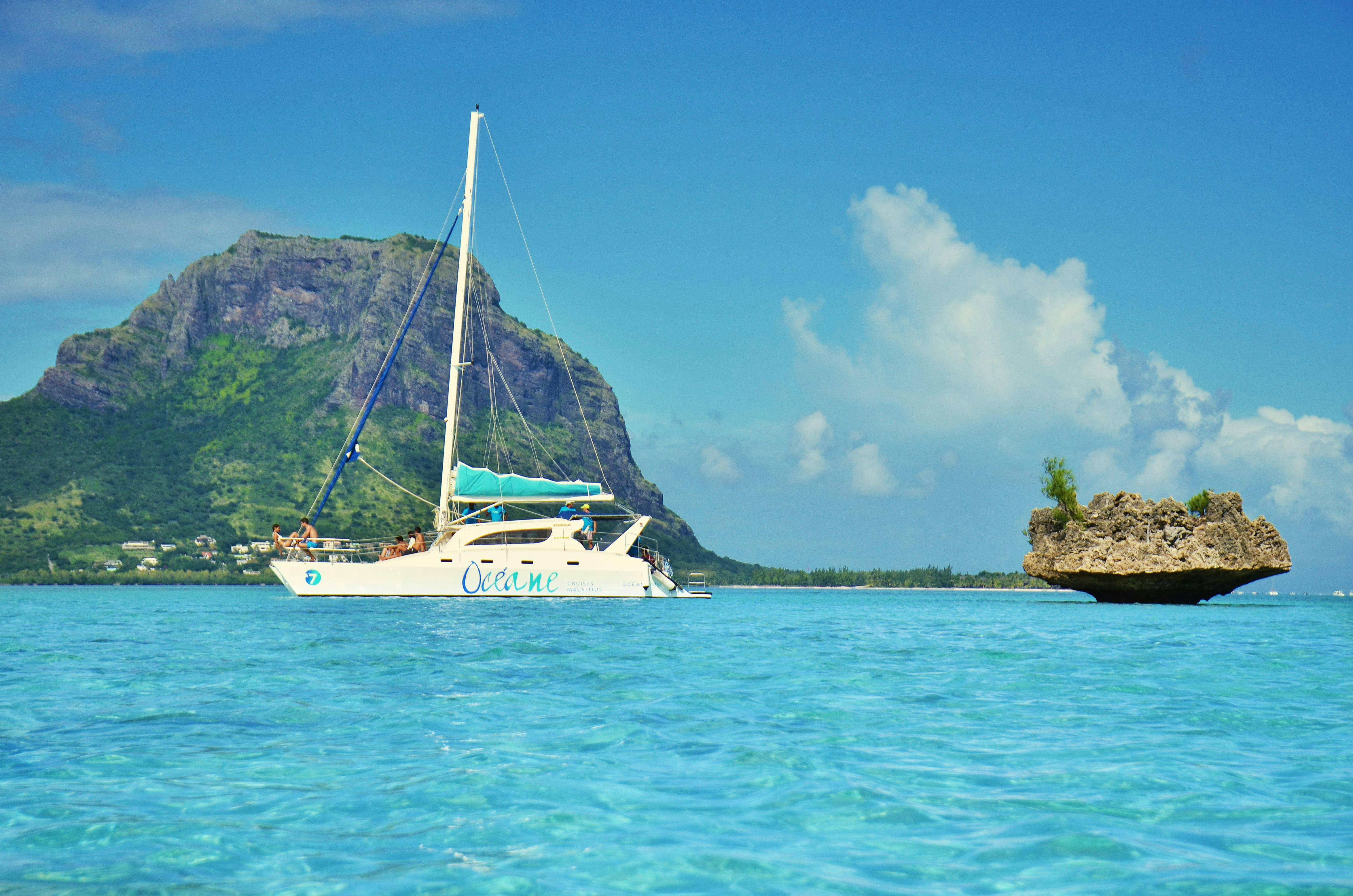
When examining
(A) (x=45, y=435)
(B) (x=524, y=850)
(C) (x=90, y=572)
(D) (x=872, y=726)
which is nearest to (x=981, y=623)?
(D) (x=872, y=726)

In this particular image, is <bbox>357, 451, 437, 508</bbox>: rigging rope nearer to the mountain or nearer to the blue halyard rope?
the blue halyard rope

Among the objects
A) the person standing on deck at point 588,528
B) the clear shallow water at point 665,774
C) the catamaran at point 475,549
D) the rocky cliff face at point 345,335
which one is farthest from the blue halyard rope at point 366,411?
the rocky cliff face at point 345,335

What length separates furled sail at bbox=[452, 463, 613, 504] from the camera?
38.7 meters

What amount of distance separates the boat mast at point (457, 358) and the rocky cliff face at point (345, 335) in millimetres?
83201

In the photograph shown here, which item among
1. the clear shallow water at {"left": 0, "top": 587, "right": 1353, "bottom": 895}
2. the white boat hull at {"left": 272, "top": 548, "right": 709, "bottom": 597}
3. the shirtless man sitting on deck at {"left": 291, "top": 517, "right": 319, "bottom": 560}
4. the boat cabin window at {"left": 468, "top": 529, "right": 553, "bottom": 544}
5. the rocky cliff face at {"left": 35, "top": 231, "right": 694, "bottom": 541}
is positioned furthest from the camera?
the rocky cliff face at {"left": 35, "top": 231, "right": 694, "bottom": 541}

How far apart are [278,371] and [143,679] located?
5760 inches

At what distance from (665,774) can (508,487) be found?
107ft

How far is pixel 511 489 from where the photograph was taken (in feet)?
129

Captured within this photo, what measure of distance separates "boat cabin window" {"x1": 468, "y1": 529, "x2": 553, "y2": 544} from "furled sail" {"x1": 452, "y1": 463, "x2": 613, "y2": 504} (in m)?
1.27

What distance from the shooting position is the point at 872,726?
9.72 meters

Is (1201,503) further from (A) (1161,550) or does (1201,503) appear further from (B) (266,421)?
(B) (266,421)

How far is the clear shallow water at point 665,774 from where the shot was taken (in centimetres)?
522

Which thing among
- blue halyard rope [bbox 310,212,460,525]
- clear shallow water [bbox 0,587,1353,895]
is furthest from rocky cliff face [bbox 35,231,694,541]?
clear shallow water [bbox 0,587,1353,895]

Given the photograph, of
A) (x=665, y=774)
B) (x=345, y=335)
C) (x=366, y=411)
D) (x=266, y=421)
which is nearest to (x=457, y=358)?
(x=366, y=411)
